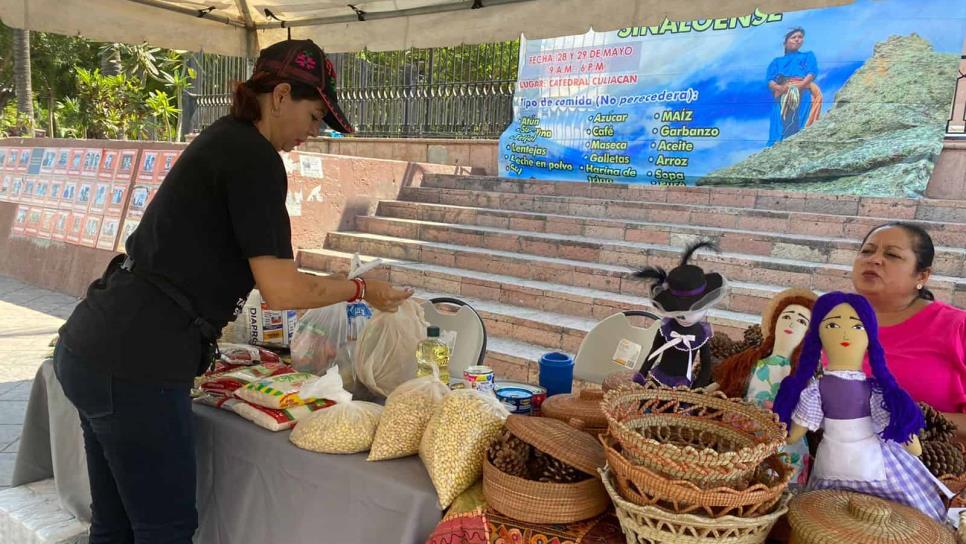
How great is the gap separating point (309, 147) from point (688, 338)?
938 centimetres

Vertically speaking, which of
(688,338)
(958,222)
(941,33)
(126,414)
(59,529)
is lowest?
(59,529)

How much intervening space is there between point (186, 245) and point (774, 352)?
1587 millimetres

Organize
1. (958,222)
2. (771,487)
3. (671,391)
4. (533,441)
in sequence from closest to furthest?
(771,487) → (533,441) → (671,391) → (958,222)

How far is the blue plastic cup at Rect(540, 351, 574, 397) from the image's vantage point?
6.67 feet

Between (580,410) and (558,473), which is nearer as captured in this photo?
(558,473)

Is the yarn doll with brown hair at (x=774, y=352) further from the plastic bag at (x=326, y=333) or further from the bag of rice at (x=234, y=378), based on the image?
A: the bag of rice at (x=234, y=378)

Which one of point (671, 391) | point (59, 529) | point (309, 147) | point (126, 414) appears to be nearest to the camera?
point (671, 391)

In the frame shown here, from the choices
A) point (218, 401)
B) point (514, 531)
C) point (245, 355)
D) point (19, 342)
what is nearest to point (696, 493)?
point (514, 531)

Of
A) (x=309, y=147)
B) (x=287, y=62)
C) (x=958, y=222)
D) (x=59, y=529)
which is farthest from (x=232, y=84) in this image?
(x=309, y=147)

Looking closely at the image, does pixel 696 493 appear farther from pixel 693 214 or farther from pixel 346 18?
pixel 693 214

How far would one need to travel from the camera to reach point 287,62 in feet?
5.30

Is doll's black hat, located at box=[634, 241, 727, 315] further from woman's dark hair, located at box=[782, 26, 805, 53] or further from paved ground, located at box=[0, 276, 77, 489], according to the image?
woman's dark hair, located at box=[782, 26, 805, 53]

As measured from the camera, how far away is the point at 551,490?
123cm

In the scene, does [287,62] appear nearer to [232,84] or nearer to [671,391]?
[232,84]
